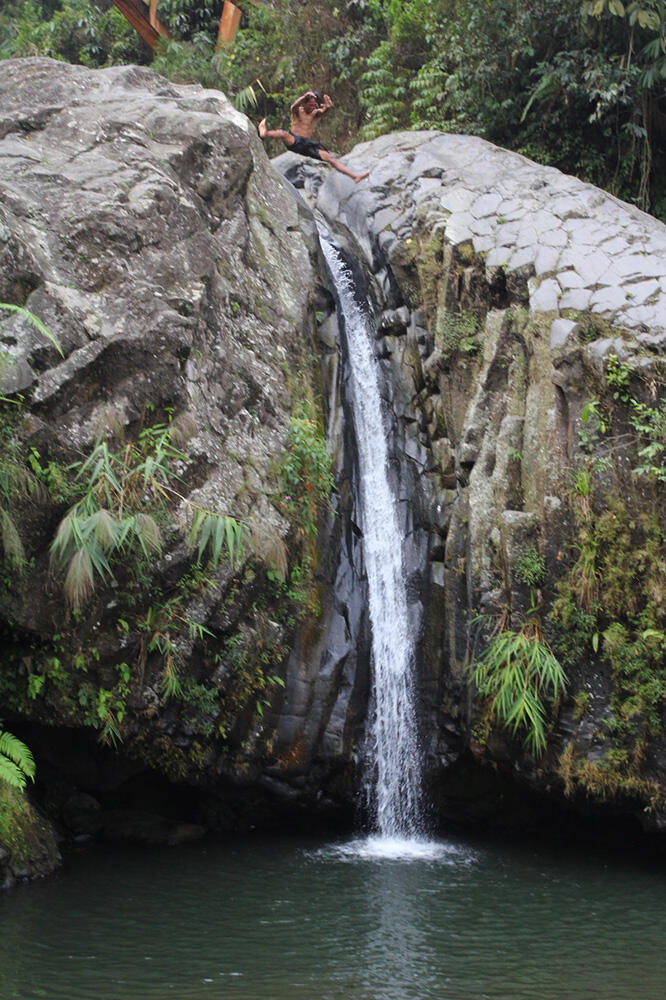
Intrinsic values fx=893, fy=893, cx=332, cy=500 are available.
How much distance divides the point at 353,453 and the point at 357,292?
8.30 feet

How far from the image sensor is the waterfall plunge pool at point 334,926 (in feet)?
15.4

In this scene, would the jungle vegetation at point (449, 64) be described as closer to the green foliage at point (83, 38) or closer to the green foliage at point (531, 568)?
the green foliage at point (83, 38)

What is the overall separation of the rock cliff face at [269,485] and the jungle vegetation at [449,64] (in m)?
3.62

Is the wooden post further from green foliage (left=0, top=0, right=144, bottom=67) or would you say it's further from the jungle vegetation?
green foliage (left=0, top=0, right=144, bottom=67)

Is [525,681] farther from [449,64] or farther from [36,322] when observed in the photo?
[449,64]

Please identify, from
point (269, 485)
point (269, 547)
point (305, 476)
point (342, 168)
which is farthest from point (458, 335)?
point (342, 168)

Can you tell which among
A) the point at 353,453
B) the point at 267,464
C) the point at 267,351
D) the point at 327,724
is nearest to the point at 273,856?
the point at 327,724

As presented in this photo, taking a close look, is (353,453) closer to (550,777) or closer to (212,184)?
(212,184)

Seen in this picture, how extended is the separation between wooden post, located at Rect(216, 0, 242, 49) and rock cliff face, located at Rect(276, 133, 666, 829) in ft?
28.8

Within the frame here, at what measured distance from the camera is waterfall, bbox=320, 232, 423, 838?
819 centimetres

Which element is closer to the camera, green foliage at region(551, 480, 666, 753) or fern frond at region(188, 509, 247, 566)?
fern frond at region(188, 509, 247, 566)

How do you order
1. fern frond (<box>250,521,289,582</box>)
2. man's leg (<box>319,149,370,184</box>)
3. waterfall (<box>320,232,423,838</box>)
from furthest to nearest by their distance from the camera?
man's leg (<box>319,149,370,184</box>) < waterfall (<box>320,232,423,838</box>) < fern frond (<box>250,521,289,582</box>)

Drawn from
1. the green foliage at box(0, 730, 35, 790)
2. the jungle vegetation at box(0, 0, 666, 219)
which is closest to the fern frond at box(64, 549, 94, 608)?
the green foliage at box(0, 730, 35, 790)

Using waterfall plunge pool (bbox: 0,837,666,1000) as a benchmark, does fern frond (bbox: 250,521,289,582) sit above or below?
above
